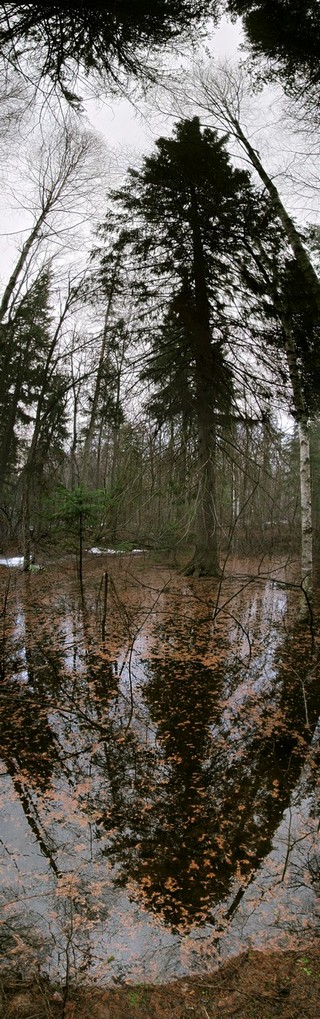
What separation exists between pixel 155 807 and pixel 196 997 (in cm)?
129

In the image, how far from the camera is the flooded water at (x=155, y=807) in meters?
2.19

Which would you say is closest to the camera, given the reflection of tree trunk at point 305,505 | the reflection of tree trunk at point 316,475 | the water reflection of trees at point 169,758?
the water reflection of trees at point 169,758

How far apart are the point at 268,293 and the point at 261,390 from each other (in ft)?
5.12

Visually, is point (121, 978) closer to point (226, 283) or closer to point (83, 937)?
point (83, 937)

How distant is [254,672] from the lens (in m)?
5.61

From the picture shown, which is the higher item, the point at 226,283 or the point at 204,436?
the point at 226,283

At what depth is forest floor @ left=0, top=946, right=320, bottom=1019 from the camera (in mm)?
1795

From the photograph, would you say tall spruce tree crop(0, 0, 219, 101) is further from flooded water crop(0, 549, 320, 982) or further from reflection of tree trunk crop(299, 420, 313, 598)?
reflection of tree trunk crop(299, 420, 313, 598)

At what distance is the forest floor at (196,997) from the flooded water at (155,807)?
86mm

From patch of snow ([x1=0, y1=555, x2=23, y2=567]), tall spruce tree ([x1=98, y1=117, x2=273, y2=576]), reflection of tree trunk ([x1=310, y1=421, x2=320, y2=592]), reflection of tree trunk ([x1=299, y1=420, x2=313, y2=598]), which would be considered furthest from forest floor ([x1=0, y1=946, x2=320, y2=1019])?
reflection of tree trunk ([x1=310, y1=421, x2=320, y2=592])

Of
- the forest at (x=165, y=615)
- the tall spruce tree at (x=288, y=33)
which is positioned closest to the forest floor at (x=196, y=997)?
the forest at (x=165, y=615)

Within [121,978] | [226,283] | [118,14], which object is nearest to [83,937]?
[121,978]

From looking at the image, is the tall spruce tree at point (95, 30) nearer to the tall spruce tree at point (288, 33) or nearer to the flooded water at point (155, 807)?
the tall spruce tree at point (288, 33)

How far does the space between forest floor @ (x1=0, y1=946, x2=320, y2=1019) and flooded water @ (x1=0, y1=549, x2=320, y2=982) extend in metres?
0.09
